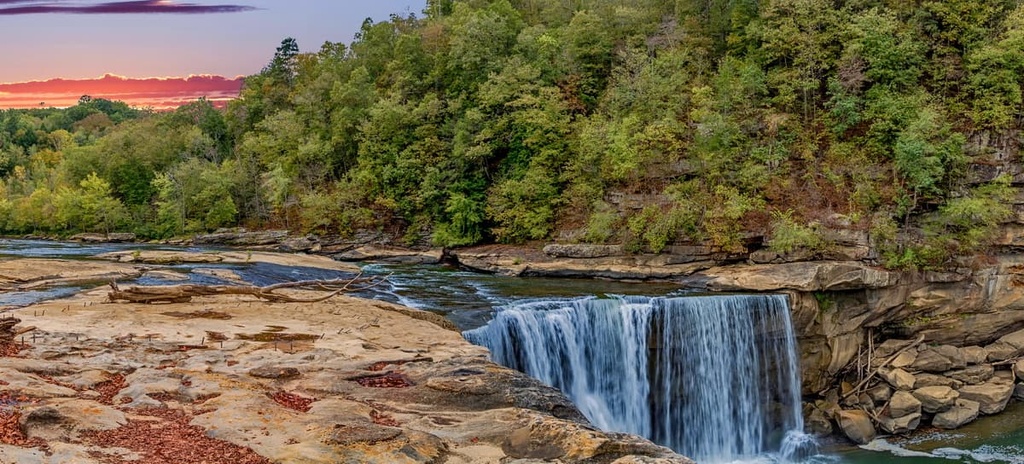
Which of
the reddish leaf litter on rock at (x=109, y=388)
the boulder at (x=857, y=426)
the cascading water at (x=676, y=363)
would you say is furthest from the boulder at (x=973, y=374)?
the reddish leaf litter on rock at (x=109, y=388)

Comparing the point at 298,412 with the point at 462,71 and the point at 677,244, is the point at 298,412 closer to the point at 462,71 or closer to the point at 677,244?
the point at 677,244

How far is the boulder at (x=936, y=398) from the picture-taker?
68.6 ft

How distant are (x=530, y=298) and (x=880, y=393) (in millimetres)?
11397

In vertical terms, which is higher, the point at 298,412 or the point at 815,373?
the point at 298,412

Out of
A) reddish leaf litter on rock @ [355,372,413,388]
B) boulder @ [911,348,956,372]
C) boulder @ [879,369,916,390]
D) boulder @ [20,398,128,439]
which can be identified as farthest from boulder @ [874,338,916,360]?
boulder @ [20,398,128,439]

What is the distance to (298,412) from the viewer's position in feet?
30.9

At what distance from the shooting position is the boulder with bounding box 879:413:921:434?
2066cm

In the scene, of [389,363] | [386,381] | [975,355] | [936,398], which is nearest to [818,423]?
[936,398]

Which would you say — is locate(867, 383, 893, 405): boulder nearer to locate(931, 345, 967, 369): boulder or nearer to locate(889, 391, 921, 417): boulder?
locate(889, 391, 921, 417): boulder

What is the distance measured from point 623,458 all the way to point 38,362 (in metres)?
8.92

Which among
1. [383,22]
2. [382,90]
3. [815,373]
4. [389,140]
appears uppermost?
[383,22]

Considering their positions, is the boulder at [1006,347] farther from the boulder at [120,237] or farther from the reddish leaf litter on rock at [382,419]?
the boulder at [120,237]

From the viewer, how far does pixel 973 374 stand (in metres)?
22.5

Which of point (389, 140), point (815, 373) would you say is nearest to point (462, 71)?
point (389, 140)
